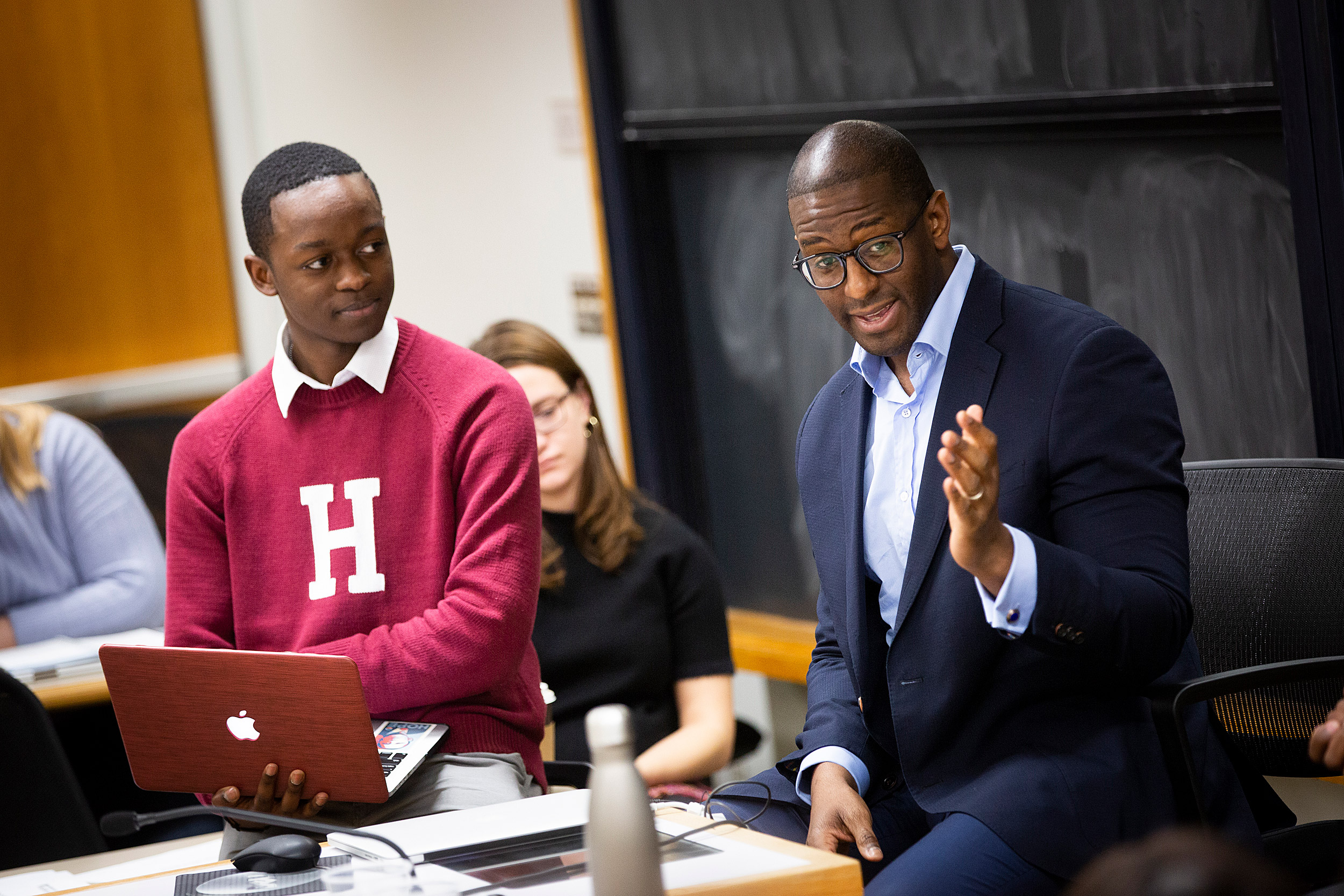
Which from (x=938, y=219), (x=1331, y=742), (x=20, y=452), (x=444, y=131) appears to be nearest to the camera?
(x=1331, y=742)

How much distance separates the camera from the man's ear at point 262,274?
214cm

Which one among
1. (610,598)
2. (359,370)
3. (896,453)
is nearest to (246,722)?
(359,370)

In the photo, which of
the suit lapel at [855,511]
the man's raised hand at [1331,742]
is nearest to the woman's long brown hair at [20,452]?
the suit lapel at [855,511]

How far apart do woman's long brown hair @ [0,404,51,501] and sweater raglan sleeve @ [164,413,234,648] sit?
3.89 ft

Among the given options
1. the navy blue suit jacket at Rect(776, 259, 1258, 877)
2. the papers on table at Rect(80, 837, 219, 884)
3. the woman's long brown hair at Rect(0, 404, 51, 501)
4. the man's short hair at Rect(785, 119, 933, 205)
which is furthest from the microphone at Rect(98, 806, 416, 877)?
the woman's long brown hair at Rect(0, 404, 51, 501)

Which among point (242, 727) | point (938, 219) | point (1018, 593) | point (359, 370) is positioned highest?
point (938, 219)

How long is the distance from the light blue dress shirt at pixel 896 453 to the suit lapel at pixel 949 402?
18mm

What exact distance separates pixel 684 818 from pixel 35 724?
1.14 metres

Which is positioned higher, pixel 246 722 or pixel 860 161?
pixel 860 161

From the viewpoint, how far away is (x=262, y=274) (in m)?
2.17

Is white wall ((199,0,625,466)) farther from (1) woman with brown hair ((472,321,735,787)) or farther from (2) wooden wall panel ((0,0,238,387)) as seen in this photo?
(1) woman with brown hair ((472,321,735,787))

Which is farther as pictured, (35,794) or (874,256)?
(35,794)

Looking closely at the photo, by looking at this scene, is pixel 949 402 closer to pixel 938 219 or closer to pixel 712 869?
pixel 938 219

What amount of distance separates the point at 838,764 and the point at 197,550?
990mm
